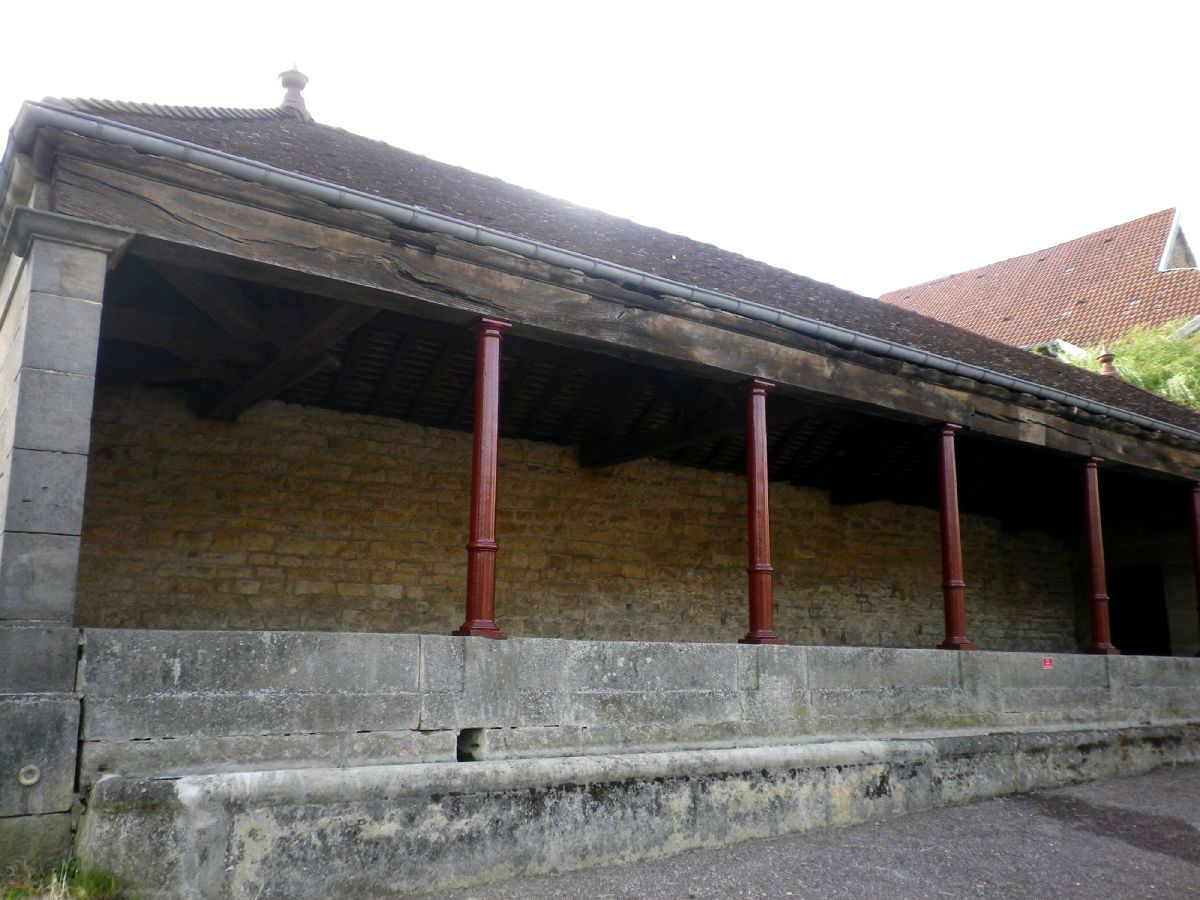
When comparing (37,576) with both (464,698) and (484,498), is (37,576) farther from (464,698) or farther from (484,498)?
(484,498)

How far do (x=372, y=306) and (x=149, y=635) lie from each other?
215 centimetres

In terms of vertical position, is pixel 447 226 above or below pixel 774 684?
above

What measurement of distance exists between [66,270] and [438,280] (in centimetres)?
173

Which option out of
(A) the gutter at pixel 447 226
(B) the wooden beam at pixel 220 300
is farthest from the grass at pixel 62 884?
(B) the wooden beam at pixel 220 300

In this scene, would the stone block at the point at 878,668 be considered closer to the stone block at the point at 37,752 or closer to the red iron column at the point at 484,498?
the red iron column at the point at 484,498

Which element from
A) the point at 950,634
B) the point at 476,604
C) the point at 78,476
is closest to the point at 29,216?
the point at 78,476

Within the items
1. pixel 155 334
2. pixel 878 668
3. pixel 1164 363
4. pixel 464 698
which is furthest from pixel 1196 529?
pixel 155 334

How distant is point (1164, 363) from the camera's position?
576 inches

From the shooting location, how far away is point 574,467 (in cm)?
916

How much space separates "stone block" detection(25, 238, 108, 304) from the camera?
13.5 feet

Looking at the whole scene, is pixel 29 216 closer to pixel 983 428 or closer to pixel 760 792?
pixel 760 792

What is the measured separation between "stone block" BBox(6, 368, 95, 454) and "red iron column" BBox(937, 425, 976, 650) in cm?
557

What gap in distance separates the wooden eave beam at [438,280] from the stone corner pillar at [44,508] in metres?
0.24

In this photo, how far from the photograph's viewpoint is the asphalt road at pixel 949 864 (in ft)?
13.9
